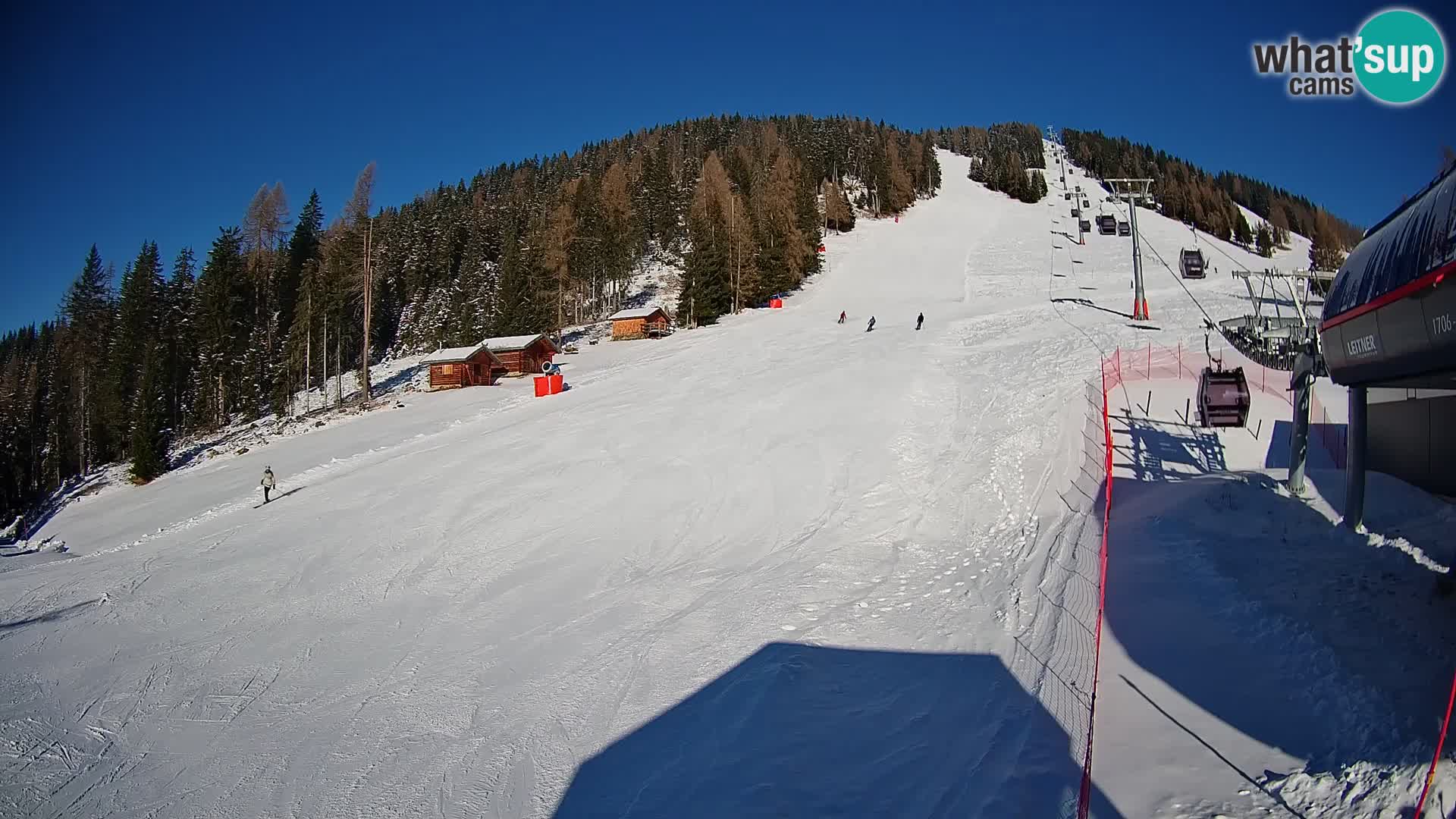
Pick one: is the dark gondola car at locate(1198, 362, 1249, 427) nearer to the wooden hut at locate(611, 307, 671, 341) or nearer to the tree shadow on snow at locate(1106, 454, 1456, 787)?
the tree shadow on snow at locate(1106, 454, 1456, 787)

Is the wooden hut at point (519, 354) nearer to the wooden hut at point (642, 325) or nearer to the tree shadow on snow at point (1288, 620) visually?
the wooden hut at point (642, 325)

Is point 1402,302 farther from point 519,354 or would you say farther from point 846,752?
point 519,354

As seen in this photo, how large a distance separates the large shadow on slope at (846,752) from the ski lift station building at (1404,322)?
204 inches

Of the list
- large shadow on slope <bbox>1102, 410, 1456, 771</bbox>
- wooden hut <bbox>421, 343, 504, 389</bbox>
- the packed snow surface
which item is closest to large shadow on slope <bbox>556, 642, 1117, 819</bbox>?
the packed snow surface

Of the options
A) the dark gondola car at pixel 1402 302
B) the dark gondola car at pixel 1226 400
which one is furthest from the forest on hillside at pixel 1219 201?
the dark gondola car at pixel 1402 302

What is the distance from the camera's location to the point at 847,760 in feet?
21.8

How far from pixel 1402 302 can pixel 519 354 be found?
41095 mm

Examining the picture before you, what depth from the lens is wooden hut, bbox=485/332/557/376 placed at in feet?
141

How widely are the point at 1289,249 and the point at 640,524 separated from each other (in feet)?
297

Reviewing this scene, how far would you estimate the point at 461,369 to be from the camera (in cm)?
4172

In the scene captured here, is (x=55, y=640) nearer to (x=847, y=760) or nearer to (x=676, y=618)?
(x=676, y=618)

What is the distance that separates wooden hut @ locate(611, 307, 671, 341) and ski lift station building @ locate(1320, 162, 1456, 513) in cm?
4167

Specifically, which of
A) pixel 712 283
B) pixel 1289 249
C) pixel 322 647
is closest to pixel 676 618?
pixel 322 647

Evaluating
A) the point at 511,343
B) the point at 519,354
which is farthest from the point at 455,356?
the point at 519,354
